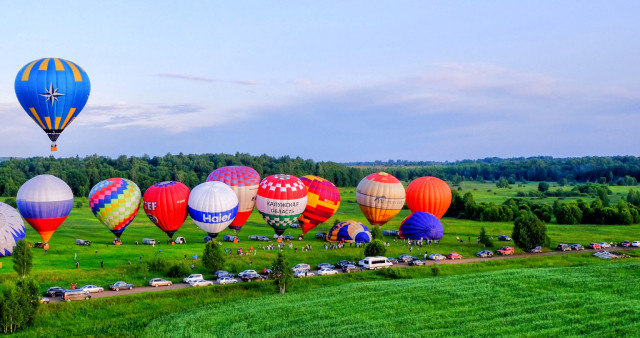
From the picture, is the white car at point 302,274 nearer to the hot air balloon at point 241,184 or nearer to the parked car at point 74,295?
the parked car at point 74,295

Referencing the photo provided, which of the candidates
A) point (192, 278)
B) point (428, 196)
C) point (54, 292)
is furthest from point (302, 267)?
point (428, 196)

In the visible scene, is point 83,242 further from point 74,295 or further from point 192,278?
point 74,295

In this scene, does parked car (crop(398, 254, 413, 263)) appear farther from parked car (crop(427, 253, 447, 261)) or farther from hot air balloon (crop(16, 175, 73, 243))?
hot air balloon (crop(16, 175, 73, 243))

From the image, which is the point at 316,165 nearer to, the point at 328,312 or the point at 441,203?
the point at 441,203

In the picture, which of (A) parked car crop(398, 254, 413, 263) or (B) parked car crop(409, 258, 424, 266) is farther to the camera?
(A) parked car crop(398, 254, 413, 263)

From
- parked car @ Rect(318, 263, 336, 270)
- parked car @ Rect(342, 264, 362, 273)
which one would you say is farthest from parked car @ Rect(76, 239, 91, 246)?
parked car @ Rect(342, 264, 362, 273)

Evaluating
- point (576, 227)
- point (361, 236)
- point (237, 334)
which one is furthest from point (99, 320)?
point (576, 227)
